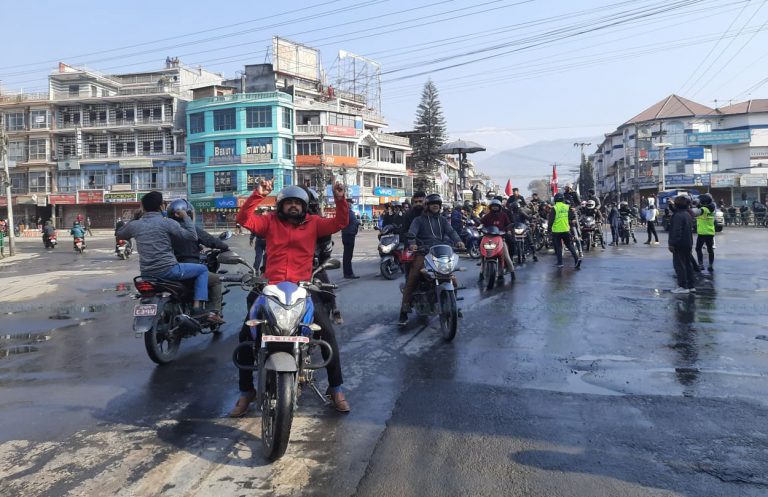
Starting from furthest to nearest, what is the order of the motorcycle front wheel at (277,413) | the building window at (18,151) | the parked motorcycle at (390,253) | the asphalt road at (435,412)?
the building window at (18,151) → the parked motorcycle at (390,253) → the motorcycle front wheel at (277,413) → the asphalt road at (435,412)

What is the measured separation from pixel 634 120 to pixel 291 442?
271 ft

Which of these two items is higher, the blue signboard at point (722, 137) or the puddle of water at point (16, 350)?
the blue signboard at point (722, 137)

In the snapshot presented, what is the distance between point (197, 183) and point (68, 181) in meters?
16.2

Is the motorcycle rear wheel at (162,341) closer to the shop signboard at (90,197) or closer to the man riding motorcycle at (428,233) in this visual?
the man riding motorcycle at (428,233)

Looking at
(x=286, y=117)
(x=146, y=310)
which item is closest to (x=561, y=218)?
(x=146, y=310)

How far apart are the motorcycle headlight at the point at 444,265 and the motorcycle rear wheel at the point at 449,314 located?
28 cm

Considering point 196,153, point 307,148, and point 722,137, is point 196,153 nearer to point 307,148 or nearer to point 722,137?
point 307,148

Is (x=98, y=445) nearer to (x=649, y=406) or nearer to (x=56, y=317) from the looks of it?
(x=649, y=406)

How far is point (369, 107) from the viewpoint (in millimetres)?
69312

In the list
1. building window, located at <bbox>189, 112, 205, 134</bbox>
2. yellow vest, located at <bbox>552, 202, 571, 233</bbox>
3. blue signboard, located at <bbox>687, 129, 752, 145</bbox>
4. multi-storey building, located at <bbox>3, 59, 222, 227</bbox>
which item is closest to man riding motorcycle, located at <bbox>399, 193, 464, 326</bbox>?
yellow vest, located at <bbox>552, 202, 571, 233</bbox>

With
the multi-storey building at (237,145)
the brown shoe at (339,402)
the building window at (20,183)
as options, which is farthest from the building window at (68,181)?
the brown shoe at (339,402)

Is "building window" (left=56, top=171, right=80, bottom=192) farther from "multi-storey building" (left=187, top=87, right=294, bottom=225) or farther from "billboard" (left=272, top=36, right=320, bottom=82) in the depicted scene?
"billboard" (left=272, top=36, right=320, bottom=82)

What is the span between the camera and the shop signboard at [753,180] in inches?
2325

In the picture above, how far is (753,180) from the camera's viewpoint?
5922 centimetres
